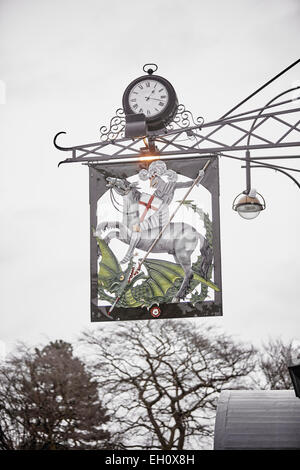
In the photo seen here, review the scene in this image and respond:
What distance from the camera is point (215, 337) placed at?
3322 centimetres

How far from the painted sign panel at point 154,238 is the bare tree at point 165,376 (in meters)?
19.2

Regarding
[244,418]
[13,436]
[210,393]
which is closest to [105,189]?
[244,418]

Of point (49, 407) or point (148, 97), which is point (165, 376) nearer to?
point (49, 407)

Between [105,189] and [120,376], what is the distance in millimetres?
20694

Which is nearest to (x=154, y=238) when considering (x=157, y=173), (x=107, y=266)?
(x=107, y=266)

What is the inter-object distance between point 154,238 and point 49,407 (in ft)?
70.9

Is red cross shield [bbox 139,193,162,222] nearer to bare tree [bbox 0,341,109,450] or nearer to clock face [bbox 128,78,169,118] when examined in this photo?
clock face [bbox 128,78,169,118]

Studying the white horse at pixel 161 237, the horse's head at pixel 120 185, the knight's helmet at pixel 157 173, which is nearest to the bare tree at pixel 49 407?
the white horse at pixel 161 237

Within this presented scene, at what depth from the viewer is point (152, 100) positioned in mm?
12422

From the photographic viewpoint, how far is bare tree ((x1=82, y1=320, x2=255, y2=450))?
3072 centimetres

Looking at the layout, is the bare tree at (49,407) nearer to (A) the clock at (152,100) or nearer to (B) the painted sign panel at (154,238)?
(B) the painted sign panel at (154,238)

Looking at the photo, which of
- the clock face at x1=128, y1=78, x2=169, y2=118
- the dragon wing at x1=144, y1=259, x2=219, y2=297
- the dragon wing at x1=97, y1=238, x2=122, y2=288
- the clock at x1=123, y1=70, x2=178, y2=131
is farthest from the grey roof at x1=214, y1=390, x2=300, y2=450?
the clock face at x1=128, y1=78, x2=169, y2=118

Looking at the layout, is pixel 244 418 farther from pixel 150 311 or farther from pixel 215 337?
pixel 215 337

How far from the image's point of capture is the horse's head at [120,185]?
500 inches
